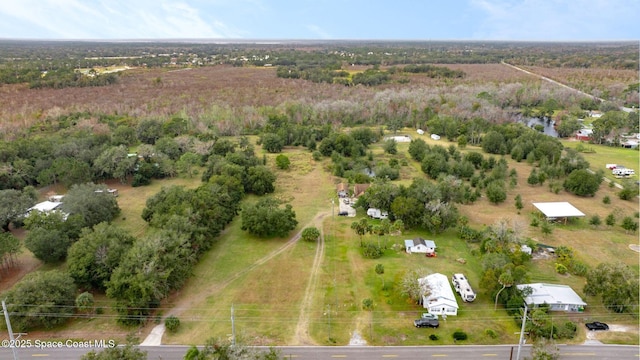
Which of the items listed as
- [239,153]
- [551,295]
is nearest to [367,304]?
[551,295]

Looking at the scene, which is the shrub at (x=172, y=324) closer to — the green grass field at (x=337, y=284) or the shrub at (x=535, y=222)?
the green grass field at (x=337, y=284)

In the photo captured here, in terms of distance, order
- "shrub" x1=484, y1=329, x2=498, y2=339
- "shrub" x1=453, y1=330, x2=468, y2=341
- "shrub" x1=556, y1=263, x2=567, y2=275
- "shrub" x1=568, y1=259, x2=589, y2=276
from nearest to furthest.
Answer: "shrub" x1=453, y1=330, x2=468, y2=341 < "shrub" x1=484, y1=329, x2=498, y2=339 < "shrub" x1=568, y1=259, x2=589, y2=276 < "shrub" x1=556, y1=263, x2=567, y2=275

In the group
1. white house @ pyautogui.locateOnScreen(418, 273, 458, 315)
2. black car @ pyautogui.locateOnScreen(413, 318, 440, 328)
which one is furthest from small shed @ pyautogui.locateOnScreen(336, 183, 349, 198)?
black car @ pyautogui.locateOnScreen(413, 318, 440, 328)

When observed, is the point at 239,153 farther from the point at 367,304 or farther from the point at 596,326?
the point at 596,326

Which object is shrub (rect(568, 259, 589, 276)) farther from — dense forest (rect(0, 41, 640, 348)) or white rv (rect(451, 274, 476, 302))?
white rv (rect(451, 274, 476, 302))

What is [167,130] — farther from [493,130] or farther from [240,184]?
[493,130]

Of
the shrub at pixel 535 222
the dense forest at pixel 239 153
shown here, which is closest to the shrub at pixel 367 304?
the dense forest at pixel 239 153

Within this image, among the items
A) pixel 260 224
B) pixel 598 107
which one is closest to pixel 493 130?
pixel 598 107
